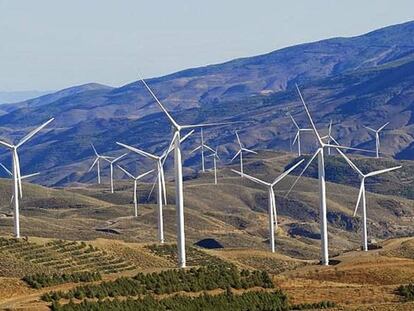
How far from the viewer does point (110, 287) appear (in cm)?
6356

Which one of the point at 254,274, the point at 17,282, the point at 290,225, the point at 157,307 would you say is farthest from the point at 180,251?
the point at 290,225

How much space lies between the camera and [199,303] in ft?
198

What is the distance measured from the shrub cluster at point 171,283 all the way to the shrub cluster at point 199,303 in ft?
7.43

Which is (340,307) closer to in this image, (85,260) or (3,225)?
(85,260)

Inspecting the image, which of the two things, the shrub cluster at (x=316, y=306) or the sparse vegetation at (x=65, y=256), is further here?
the sparse vegetation at (x=65, y=256)

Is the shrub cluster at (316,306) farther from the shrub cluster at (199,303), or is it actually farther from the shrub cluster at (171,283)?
the shrub cluster at (171,283)

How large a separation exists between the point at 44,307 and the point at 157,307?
18.0 ft

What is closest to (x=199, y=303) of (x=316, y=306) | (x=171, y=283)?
(x=316, y=306)

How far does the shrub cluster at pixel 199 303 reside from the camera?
5659 cm

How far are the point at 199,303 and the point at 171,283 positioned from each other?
6.70 meters

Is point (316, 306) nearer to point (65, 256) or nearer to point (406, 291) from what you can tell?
point (406, 291)

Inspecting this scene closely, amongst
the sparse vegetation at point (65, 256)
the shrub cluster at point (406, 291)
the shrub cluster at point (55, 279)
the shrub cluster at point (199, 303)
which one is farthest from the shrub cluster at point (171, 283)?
the sparse vegetation at point (65, 256)

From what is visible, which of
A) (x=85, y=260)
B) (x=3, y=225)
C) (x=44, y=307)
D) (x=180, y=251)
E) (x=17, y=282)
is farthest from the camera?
(x=3, y=225)

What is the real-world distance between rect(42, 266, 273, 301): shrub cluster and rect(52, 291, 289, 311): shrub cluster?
2.26 meters
